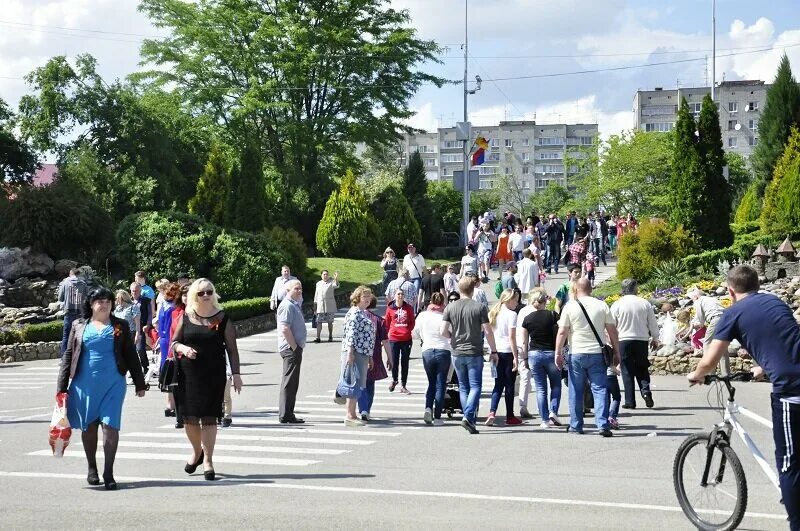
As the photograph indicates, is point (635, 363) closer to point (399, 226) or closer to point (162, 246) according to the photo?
point (162, 246)

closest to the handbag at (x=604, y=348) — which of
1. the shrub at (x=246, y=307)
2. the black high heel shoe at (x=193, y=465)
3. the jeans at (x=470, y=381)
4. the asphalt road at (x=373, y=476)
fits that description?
the asphalt road at (x=373, y=476)

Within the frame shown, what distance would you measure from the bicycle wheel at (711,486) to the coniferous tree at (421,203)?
42.2 meters

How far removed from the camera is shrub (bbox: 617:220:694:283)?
3272 centimetres

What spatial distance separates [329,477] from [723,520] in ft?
13.0

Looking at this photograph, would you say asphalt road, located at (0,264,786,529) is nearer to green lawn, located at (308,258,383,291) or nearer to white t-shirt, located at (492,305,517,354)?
white t-shirt, located at (492,305,517,354)

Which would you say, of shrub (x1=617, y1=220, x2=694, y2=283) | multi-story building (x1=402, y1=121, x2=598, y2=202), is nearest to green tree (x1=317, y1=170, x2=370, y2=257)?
shrub (x1=617, y1=220, x2=694, y2=283)

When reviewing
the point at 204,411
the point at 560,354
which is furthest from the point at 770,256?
the point at 204,411

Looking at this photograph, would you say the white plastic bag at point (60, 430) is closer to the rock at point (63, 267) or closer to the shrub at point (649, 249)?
the shrub at point (649, 249)

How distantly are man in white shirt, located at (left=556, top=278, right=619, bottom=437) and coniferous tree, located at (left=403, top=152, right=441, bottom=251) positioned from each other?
37.2 metres

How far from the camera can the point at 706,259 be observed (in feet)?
105

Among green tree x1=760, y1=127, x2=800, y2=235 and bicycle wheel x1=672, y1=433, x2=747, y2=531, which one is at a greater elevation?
green tree x1=760, y1=127, x2=800, y2=235

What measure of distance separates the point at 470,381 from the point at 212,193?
33.0 meters

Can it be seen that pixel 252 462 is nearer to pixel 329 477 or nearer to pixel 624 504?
pixel 329 477

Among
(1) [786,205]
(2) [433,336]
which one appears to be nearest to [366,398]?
(2) [433,336]
